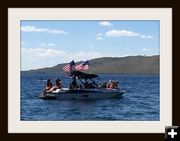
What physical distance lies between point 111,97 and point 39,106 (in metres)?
1.46

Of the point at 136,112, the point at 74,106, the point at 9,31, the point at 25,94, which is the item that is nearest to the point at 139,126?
the point at 136,112

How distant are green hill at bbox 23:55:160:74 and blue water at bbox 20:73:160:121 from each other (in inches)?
5.1

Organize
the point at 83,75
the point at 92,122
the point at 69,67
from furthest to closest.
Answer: the point at 83,75 < the point at 69,67 < the point at 92,122

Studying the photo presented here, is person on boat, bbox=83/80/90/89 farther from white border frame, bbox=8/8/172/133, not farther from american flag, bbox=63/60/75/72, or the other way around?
white border frame, bbox=8/8/172/133

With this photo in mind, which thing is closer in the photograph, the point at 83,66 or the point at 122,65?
the point at 122,65

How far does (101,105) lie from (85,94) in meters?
0.50

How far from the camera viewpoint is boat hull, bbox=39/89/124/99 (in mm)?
12402

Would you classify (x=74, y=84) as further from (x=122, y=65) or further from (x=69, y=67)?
(x=122, y=65)

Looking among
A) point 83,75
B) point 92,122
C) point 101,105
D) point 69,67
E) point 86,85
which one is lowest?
point 92,122

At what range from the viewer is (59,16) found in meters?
12.0

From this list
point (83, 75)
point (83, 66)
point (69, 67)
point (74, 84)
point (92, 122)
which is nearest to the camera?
point (92, 122)

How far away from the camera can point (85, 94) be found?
41.6 ft

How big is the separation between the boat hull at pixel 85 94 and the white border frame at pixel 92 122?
2.24 ft

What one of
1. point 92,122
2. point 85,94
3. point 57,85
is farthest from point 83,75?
point 92,122
